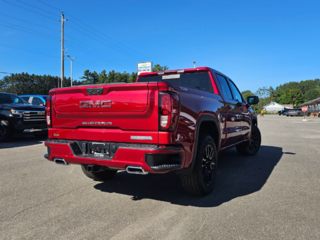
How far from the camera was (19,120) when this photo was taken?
395 inches

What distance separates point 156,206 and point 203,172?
2.72 feet

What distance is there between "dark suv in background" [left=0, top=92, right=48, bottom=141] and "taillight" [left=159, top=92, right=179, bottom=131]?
8.53 meters

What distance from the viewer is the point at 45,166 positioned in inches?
235

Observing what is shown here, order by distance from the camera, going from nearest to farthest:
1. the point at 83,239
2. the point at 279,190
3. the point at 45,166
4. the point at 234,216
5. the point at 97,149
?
the point at 83,239 → the point at 234,216 → the point at 97,149 → the point at 279,190 → the point at 45,166

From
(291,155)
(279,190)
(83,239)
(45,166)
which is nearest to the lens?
(83,239)

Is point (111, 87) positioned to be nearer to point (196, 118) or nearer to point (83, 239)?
point (196, 118)

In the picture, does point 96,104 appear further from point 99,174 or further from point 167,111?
point 99,174

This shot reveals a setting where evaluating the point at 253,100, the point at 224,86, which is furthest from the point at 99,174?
the point at 253,100

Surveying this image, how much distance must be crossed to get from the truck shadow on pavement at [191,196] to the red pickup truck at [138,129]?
Result: 21 centimetres

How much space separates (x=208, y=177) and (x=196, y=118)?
100 cm

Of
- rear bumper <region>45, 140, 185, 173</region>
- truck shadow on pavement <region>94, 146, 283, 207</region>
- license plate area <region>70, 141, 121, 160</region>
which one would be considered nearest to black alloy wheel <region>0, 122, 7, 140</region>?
truck shadow on pavement <region>94, 146, 283, 207</region>

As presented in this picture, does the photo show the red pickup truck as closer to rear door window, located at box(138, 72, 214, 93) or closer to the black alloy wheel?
rear door window, located at box(138, 72, 214, 93)

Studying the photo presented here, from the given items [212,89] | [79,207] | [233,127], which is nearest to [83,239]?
[79,207]

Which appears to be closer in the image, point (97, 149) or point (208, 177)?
point (97, 149)
